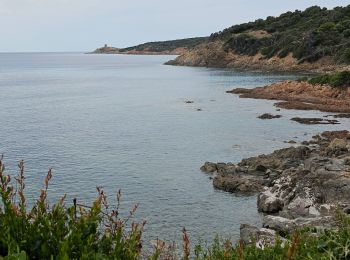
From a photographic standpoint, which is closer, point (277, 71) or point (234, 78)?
point (234, 78)

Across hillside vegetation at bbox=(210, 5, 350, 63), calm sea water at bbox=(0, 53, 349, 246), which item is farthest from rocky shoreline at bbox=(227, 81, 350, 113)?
hillside vegetation at bbox=(210, 5, 350, 63)

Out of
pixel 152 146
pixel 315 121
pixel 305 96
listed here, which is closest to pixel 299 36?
pixel 305 96

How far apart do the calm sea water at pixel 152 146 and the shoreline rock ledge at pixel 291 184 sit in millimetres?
1039

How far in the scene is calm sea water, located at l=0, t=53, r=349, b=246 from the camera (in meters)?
23.2

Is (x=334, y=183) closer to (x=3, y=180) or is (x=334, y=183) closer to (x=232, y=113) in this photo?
(x=3, y=180)

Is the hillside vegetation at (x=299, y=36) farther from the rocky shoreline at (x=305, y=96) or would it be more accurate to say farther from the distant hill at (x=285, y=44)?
the rocky shoreline at (x=305, y=96)

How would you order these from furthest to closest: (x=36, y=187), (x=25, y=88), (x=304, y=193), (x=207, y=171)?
(x=25, y=88)
(x=207, y=171)
(x=36, y=187)
(x=304, y=193)

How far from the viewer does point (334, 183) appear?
2152 centimetres

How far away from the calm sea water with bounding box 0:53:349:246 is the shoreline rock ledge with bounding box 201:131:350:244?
1039 millimetres

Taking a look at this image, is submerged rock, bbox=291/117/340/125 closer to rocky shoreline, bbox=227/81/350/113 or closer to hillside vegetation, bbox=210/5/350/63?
rocky shoreline, bbox=227/81/350/113

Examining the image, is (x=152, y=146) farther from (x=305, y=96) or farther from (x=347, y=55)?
(x=347, y=55)

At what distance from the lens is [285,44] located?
376 ft

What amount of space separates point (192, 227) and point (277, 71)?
9230 centimetres

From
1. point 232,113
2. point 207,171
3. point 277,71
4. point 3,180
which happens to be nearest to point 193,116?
point 232,113
